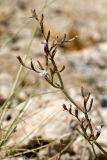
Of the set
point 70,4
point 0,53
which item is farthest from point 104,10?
point 0,53

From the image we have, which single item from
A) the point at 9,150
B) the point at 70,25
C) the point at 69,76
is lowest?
the point at 9,150

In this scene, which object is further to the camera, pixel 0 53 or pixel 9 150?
pixel 0 53

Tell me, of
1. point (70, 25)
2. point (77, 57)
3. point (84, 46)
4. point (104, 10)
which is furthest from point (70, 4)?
point (77, 57)

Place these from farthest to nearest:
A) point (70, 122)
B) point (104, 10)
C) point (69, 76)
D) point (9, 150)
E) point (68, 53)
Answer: point (104, 10) < point (68, 53) < point (69, 76) < point (70, 122) < point (9, 150)

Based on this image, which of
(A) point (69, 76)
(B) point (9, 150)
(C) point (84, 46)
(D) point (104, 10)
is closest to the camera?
(B) point (9, 150)

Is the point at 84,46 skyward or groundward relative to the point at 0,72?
skyward

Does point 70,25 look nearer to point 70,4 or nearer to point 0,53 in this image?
point 70,4
